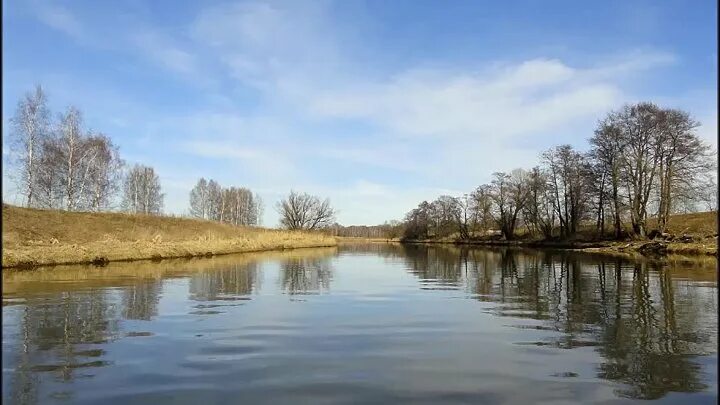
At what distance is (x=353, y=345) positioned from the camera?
926cm

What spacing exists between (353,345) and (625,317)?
22.0ft

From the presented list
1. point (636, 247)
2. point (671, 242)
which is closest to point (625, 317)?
point (671, 242)

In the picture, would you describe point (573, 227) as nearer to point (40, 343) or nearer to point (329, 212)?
point (329, 212)

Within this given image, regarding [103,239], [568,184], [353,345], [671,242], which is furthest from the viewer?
[568,184]

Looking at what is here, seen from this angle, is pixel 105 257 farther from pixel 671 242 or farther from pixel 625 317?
pixel 671 242

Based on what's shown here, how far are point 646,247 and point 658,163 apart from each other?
8095 mm

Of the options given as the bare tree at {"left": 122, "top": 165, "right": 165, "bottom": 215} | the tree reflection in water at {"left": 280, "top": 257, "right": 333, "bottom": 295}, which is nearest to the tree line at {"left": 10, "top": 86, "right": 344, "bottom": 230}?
the bare tree at {"left": 122, "top": 165, "right": 165, "bottom": 215}

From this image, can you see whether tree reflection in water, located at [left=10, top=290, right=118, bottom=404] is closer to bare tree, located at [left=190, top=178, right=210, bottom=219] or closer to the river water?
the river water

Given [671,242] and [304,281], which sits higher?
[671,242]

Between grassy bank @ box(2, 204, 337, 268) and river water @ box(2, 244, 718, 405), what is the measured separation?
412 inches

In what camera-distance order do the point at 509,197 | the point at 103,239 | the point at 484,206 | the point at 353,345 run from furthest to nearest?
1. the point at 484,206
2. the point at 509,197
3. the point at 103,239
4. the point at 353,345

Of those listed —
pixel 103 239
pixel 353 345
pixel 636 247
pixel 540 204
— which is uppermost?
pixel 540 204

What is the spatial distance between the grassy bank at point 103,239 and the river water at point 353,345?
34.4 ft

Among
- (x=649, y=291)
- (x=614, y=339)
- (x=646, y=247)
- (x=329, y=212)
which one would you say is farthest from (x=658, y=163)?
(x=329, y=212)
